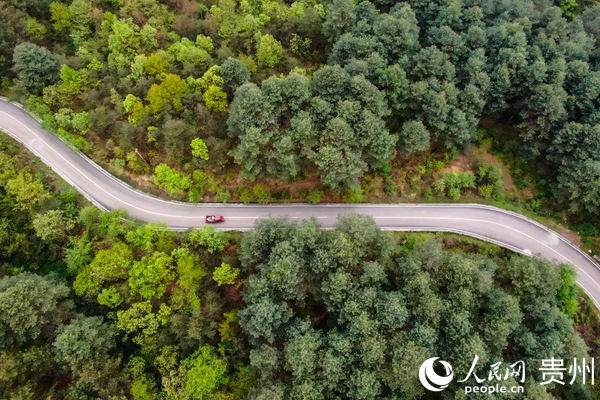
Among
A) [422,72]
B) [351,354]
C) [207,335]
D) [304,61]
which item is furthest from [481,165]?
[207,335]

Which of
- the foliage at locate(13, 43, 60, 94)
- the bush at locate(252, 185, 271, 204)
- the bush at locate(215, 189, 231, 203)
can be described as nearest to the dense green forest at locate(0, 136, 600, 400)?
the bush at locate(215, 189, 231, 203)

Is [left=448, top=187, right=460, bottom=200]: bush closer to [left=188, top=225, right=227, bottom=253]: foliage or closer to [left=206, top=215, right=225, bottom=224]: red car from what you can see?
[left=206, top=215, right=225, bottom=224]: red car

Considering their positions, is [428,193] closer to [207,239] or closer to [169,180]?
[207,239]

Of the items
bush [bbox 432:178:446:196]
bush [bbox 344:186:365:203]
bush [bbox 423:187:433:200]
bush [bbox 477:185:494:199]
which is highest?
bush [bbox 477:185:494:199]

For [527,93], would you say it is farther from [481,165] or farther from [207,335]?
[207,335]

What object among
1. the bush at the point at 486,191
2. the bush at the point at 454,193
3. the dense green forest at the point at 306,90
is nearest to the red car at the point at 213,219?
the dense green forest at the point at 306,90

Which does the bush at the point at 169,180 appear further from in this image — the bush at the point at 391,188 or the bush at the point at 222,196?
the bush at the point at 391,188
